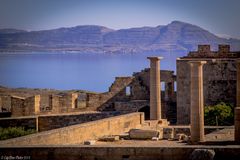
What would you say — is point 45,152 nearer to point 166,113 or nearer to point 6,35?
point 166,113

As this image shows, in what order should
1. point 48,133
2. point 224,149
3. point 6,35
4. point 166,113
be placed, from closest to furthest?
point 224,149, point 48,133, point 166,113, point 6,35

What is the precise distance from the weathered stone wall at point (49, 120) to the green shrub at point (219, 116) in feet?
18.8

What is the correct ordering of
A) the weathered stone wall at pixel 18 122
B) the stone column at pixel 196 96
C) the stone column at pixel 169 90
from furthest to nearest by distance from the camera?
the stone column at pixel 169 90, the weathered stone wall at pixel 18 122, the stone column at pixel 196 96

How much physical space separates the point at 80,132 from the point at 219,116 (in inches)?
393

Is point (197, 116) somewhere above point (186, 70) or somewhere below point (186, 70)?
below

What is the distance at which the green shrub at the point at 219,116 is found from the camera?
90.4 ft

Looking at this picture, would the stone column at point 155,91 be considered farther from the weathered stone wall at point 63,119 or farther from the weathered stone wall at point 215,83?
the weathered stone wall at point 215,83

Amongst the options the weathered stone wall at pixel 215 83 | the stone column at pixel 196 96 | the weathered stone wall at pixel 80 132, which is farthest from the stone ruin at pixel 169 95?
the stone column at pixel 196 96

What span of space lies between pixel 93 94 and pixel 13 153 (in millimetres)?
20502

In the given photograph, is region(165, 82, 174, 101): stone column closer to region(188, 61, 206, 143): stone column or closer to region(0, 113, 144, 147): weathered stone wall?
region(0, 113, 144, 147): weathered stone wall

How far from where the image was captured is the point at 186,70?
32.3 meters

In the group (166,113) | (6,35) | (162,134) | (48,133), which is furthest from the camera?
(6,35)

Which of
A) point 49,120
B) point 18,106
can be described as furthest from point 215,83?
point 18,106

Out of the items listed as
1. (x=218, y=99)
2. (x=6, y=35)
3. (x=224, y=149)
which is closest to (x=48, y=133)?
(x=224, y=149)
